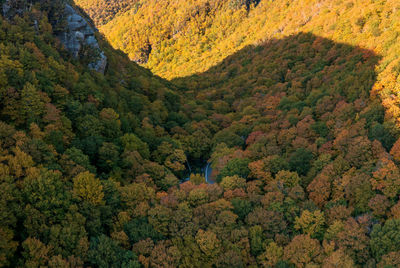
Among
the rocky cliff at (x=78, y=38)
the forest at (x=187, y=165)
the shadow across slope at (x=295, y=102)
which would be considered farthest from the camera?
the rocky cliff at (x=78, y=38)

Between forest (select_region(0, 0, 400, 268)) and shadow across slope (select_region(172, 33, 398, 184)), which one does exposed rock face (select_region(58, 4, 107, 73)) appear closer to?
forest (select_region(0, 0, 400, 268))

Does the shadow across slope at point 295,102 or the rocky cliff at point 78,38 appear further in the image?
the rocky cliff at point 78,38

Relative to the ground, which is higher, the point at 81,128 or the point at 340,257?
the point at 81,128

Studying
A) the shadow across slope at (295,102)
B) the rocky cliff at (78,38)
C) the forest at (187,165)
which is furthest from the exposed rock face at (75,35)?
the shadow across slope at (295,102)

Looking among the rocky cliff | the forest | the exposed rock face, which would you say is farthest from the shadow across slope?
the exposed rock face

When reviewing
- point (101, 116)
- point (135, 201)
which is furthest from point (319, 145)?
point (101, 116)

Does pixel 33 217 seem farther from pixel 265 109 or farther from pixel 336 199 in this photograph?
pixel 265 109

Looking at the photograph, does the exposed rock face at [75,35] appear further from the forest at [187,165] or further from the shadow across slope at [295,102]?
the shadow across slope at [295,102]

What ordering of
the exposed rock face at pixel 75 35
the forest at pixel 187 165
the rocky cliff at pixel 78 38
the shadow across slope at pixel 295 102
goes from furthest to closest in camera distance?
the exposed rock face at pixel 75 35 < the rocky cliff at pixel 78 38 < the shadow across slope at pixel 295 102 < the forest at pixel 187 165
